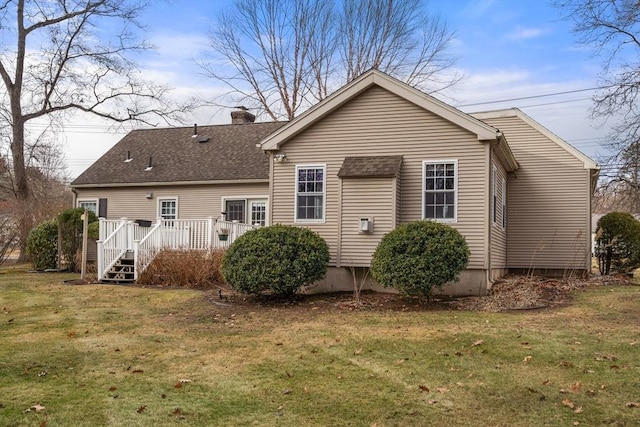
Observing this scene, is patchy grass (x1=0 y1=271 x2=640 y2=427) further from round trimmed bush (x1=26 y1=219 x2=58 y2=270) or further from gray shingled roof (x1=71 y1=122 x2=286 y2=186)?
gray shingled roof (x1=71 y1=122 x2=286 y2=186)

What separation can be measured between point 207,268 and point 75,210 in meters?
A: 6.86

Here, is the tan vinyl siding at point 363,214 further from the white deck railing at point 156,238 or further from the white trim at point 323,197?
the white deck railing at point 156,238

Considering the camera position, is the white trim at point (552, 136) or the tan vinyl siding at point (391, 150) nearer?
the tan vinyl siding at point (391, 150)

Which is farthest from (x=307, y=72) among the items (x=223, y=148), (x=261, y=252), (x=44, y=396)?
(x=44, y=396)

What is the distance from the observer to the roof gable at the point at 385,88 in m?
11.6

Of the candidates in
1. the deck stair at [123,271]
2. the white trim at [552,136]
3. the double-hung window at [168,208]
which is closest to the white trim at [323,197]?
the deck stair at [123,271]

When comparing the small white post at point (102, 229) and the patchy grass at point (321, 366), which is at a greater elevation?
the small white post at point (102, 229)

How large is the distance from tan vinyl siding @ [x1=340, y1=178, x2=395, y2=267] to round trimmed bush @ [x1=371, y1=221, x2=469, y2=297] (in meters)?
1.68

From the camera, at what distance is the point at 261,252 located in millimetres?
10602

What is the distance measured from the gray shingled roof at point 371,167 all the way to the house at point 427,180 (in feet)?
0.08

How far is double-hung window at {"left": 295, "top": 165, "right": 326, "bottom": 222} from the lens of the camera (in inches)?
501

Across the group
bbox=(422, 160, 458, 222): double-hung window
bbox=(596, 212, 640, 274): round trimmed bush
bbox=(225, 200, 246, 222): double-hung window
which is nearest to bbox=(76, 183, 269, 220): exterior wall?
bbox=(225, 200, 246, 222): double-hung window

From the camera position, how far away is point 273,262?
412 inches

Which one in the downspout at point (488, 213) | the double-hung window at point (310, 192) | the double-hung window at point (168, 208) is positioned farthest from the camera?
the double-hung window at point (168, 208)
